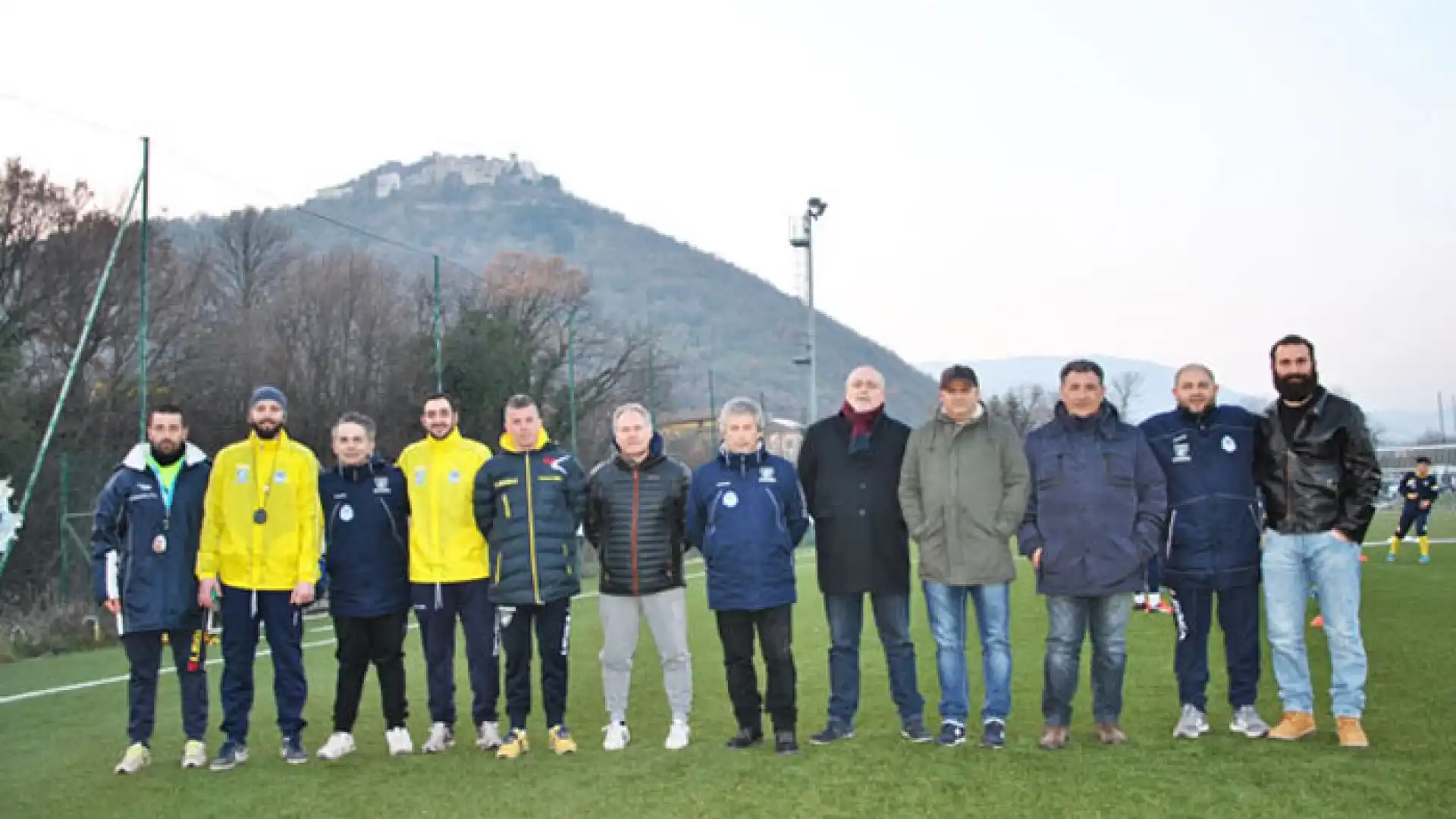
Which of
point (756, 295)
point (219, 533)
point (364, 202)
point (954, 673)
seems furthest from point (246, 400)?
point (364, 202)

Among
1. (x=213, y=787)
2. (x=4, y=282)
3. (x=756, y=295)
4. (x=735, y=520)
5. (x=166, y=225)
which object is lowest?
(x=213, y=787)

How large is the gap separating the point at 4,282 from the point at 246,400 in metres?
4.53

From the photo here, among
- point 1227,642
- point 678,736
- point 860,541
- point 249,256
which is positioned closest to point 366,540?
point 678,736

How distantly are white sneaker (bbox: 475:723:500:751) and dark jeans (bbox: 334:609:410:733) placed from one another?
0.41 meters

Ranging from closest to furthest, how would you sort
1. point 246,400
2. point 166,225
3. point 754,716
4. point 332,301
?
1. point 754,716
2. point 246,400
3. point 166,225
4. point 332,301

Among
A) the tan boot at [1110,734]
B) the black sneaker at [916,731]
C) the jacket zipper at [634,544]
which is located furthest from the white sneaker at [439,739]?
the tan boot at [1110,734]

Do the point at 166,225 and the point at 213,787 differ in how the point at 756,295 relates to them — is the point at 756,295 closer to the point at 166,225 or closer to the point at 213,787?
the point at 166,225

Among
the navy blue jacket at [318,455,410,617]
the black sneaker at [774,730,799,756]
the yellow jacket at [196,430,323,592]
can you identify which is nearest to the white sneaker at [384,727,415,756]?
the navy blue jacket at [318,455,410,617]

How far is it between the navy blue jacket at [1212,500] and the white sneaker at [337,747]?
421cm

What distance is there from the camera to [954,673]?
644cm

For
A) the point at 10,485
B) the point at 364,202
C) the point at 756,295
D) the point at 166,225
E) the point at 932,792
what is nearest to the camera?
the point at 932,792

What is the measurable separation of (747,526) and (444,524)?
161 cm

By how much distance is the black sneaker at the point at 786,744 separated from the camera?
6.36m

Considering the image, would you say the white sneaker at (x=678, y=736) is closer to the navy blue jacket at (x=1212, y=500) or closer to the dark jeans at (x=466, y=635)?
the dark jeans at (x=466, y=635)
